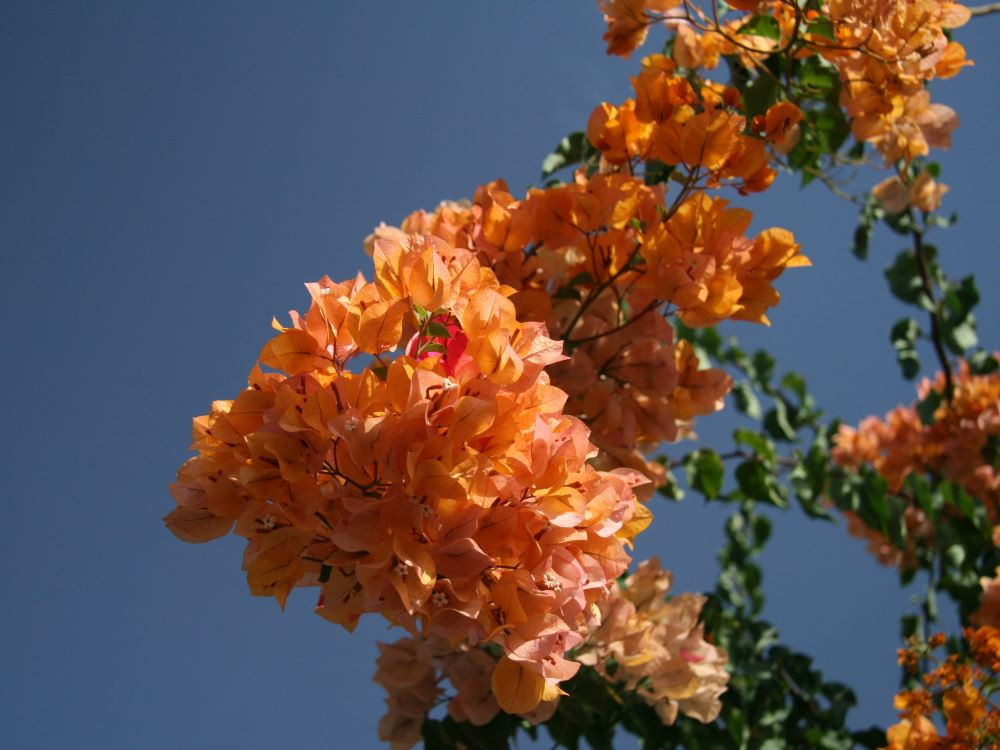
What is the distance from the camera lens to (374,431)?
2.93 feet

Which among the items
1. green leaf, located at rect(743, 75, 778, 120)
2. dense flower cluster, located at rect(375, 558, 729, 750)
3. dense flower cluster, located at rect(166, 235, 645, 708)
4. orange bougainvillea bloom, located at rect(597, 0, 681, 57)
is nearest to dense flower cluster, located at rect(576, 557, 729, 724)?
dense flower cluster, located at rect(375, 558, 729, 750)

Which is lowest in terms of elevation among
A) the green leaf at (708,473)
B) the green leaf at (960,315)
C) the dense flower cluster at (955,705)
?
the dense flower cluster at (955,705)

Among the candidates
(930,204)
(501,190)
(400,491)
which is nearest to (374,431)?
(400,491)

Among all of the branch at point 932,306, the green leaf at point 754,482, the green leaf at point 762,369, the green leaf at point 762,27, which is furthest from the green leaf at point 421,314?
the green leaf at point 762,369

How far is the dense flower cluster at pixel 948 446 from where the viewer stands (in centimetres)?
290

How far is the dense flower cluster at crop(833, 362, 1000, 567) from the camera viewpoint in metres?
2.90

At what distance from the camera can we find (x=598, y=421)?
4.93 ft

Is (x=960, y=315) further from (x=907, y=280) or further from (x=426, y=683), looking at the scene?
(x=426, y=683)

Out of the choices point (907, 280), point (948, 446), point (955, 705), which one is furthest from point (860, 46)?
point (948, 446)

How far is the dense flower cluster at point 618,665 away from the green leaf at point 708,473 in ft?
1.63

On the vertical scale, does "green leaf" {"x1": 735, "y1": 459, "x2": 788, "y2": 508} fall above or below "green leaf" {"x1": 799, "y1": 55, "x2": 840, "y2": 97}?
below

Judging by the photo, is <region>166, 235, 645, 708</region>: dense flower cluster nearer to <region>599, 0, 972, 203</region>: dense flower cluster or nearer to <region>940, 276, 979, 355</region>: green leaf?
<region>599, 0, 972, 203</region>: dense flower cluster

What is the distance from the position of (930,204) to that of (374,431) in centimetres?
176

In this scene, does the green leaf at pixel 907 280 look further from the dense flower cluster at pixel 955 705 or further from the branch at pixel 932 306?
the dense flower cluster at pixel 955 705
